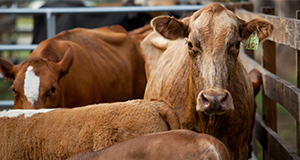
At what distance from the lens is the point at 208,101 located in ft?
7.72

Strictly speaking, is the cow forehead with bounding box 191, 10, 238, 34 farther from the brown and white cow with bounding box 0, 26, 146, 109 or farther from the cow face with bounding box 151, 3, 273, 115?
the brown and white cow with bounding box 0, 26, 146, 109

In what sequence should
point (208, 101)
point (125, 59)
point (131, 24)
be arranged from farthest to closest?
point (131, 24), point (125, 59), point (208, 101)

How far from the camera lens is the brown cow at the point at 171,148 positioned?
Result: 5.32 feet

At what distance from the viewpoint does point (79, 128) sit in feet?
6.51

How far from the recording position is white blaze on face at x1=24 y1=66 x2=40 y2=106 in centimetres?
334

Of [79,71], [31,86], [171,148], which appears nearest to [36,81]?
[31,86]

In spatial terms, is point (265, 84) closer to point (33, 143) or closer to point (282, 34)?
point (282, 34)

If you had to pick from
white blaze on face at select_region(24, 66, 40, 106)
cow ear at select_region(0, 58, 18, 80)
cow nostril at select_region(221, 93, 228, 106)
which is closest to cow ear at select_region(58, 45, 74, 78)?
white blaze on face at select_region(24, 66, 40, 106)

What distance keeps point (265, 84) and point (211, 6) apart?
4.53 feet

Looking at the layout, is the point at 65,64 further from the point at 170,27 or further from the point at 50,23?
the point at 50,23

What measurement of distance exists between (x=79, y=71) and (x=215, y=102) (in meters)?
2.33

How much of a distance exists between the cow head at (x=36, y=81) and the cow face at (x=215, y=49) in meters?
1.31

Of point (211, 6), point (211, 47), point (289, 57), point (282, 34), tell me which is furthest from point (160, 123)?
point (289, 57)

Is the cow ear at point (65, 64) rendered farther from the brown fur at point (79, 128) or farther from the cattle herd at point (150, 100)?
the brown fur at point (79, 128)
